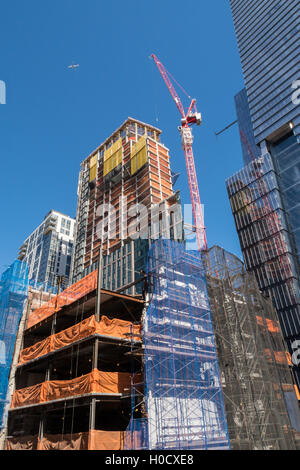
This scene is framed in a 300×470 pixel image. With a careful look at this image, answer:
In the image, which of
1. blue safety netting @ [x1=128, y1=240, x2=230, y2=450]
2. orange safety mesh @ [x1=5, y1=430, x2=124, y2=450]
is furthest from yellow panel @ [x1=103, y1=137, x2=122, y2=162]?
orange safety mesh @ [x1=5, y1=430, x2=124, y2=450]

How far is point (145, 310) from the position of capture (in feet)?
72.5

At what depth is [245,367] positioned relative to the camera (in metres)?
19.6

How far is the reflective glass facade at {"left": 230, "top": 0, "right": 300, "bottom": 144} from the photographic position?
237 feet

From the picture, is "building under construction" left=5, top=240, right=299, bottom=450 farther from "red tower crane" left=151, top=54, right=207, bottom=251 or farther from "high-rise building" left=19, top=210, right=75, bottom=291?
"high-rise building" left=19, top=210, right=75, bottom=291

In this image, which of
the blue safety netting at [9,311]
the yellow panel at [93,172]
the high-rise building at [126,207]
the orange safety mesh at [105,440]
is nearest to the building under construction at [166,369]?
the orange safety mesh at [105,440]

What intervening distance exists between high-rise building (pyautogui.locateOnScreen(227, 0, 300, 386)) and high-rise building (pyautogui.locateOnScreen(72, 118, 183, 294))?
16.4 meters

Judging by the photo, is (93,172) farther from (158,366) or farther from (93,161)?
(158,366)

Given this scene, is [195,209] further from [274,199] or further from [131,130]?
[131,130]

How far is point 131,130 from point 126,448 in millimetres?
74112

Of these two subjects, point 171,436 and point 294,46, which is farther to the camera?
point 294,46

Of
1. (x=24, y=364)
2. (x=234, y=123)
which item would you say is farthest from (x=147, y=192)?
(x=234, y=123)

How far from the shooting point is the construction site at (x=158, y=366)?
18062 mm

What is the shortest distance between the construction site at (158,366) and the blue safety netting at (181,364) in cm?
7

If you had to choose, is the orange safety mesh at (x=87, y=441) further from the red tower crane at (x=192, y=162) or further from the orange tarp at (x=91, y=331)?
the red tower crane at (x=192, y=162)
